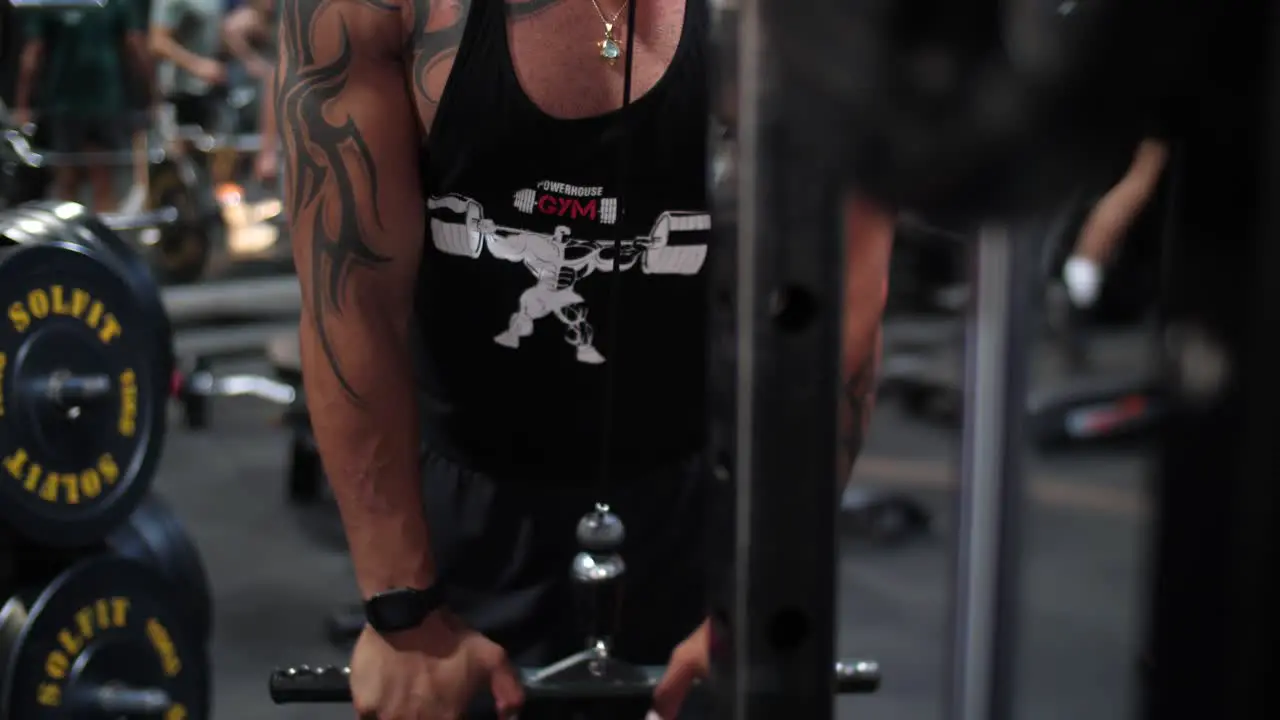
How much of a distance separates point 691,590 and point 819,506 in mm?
832

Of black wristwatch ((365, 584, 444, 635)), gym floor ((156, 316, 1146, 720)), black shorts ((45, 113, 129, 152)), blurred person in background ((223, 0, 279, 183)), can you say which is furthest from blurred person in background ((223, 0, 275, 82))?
black wristwatch ((365, 584, 444, 635))

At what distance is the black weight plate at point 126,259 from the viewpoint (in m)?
1.72

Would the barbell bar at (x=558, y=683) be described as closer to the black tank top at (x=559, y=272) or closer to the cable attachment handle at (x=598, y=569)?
the cable attachment handle at (x=598, y=569)

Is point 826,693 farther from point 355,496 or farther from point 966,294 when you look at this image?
point 355,496

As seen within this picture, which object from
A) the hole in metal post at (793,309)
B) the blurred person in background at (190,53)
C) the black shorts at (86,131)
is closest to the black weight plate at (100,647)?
the hole in metal post at (793,309)

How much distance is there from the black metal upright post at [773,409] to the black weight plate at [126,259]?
1.43 m

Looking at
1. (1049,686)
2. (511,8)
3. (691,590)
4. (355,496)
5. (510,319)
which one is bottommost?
(1049,686)

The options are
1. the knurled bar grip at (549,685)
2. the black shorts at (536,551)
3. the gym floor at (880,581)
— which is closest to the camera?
the knurled bar grip at (549,685)

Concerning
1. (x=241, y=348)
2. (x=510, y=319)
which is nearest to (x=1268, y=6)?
(x=510, y=319)

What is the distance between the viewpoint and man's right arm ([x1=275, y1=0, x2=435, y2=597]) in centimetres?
102

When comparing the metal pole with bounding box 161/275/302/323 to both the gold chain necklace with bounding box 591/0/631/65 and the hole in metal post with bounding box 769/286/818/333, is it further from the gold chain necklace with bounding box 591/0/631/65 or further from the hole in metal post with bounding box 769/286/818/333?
the hole in metal post with bounding box 769/286/818/333

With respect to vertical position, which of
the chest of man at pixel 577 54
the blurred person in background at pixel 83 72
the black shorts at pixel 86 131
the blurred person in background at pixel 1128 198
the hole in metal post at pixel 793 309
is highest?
the blurred person in background at pixel 83 72

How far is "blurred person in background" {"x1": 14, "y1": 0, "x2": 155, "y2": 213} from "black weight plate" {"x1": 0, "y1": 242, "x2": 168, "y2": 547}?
322 cm

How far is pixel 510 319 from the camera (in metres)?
1.17
